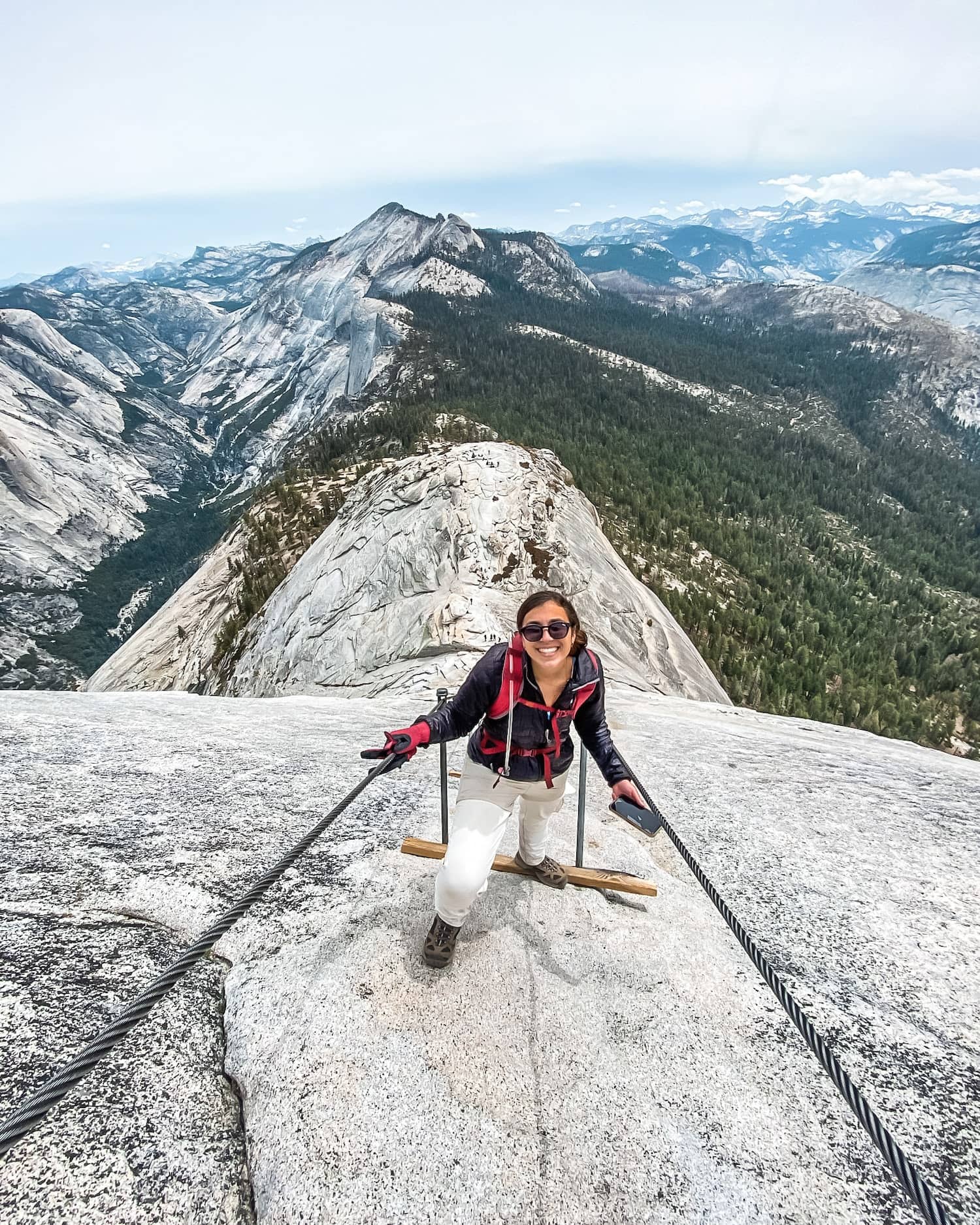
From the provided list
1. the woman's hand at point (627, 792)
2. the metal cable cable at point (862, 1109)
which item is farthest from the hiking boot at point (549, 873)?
the metal cable cable at point (862, 1109)

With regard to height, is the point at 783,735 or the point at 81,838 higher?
the point at 81,838

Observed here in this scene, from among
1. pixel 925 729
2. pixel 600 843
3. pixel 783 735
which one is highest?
pixel 600 843

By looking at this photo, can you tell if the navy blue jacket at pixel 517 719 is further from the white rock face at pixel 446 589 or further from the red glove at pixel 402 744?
the white rock face at pixel 446 589

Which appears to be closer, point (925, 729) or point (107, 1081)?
point (107, 1081)

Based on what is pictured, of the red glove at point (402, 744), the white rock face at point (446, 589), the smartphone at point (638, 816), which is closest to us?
the smartphone at point (638, 816)

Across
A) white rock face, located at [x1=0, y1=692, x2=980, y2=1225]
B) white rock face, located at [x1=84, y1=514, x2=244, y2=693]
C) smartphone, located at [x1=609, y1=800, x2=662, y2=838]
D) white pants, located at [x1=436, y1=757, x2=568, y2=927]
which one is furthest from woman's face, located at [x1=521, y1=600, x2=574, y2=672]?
white rock face, located at [x1=84, y1=514, x2=244, y2=693]

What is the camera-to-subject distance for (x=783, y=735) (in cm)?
1514

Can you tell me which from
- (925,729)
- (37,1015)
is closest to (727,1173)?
(37,1015)

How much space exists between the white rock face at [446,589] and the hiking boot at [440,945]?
1216 cm

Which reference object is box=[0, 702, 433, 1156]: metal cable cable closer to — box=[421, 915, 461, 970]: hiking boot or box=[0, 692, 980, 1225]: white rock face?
box=[0, 692, 980, 1225]: white rock face

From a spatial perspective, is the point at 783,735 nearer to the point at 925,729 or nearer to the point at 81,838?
the point at 81,838

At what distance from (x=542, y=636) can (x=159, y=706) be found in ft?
36.4

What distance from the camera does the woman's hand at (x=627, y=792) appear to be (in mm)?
4926

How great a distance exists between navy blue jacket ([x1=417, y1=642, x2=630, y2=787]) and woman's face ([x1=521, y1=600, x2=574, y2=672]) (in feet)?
0.63
